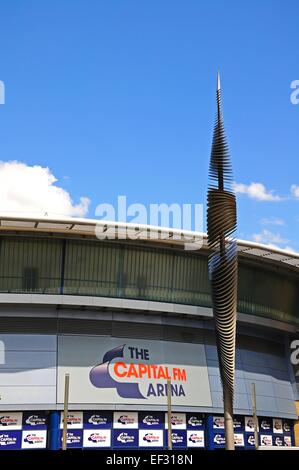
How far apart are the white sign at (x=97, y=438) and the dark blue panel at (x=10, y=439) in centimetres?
365

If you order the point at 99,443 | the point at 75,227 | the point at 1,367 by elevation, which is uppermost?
the point at 75,227

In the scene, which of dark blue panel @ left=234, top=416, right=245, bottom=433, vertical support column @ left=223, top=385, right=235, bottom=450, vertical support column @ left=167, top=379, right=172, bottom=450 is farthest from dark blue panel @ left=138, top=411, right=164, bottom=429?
vertical support column @ left=223, top=385, right=235, bottom=450

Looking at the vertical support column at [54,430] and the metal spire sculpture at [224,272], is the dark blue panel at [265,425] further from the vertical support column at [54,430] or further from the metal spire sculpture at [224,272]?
the metal spire sculpture at [224,272]

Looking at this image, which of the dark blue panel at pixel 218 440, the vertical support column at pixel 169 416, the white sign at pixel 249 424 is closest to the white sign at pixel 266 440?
the white sign at pixel 249 424

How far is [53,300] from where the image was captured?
33.9 meters

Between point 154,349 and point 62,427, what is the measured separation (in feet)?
23.5

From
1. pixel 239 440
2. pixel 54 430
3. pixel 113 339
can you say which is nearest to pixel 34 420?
pixel 54 430

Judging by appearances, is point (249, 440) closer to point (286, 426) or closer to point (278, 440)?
point (278, 440)

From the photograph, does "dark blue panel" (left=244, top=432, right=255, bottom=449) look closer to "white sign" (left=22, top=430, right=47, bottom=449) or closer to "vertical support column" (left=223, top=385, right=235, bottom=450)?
"white sign" (left=22, top=430, right=47, bottom=449)

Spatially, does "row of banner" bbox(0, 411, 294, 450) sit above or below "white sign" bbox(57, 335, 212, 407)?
below

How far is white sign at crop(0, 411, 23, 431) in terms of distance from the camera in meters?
32.6

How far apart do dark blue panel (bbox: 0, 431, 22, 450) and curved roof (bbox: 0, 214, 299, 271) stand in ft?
36.7

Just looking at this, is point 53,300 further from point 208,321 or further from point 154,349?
point 208,321
